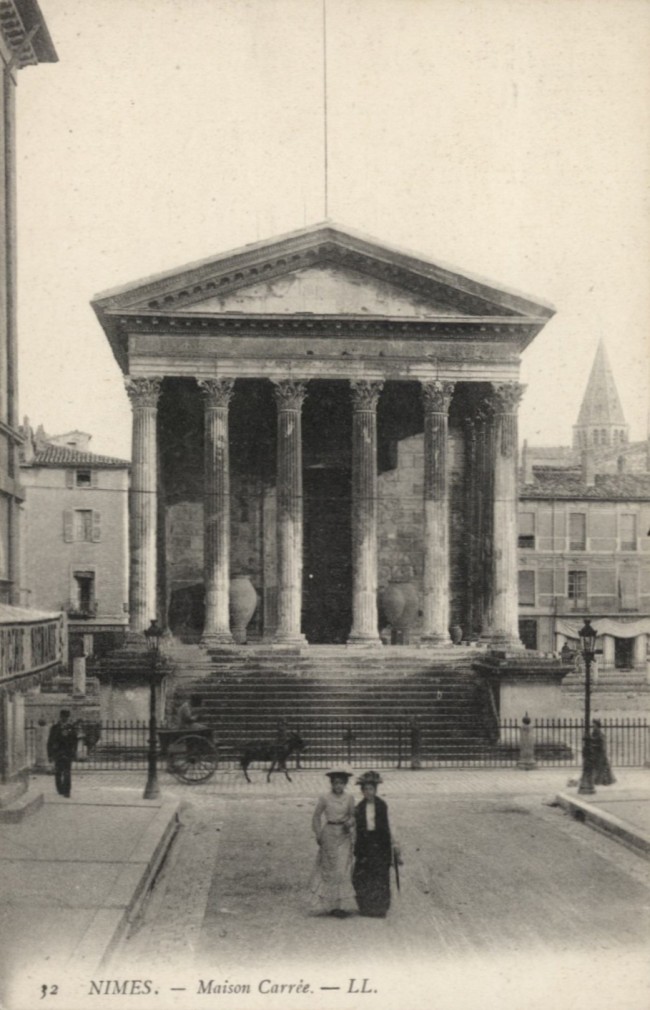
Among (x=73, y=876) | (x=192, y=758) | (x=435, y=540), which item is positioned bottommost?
(x=192, y=758)

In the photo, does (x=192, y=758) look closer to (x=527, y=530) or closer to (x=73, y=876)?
(x=73, y=876)

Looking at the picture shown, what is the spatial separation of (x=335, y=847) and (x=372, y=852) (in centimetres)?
38

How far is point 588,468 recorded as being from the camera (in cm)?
5716

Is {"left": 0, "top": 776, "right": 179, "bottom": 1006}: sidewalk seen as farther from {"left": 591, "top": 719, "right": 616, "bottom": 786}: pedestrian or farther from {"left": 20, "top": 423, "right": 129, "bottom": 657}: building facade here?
{"left": 20, "top": 423, "right": 129, "bottom": 657}: building facade

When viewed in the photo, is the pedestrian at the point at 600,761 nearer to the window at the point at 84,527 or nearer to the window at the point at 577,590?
the window at the point at 577,590

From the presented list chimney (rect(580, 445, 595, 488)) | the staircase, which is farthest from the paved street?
chimney (rect(580, 445, 595, 488))

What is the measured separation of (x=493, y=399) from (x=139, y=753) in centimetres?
1438

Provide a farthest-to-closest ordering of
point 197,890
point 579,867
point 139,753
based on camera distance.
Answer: point 139,753
point 579,867
point 197,890

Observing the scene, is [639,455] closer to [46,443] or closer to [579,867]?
[46,443]

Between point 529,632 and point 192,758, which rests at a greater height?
point 192,758

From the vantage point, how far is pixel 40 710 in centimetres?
3975

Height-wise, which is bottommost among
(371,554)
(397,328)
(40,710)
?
(40,710)

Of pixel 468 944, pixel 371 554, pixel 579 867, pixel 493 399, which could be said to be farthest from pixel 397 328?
pixel 468 944

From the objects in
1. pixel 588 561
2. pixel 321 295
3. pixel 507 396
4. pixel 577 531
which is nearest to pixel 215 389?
pixel 321 295
